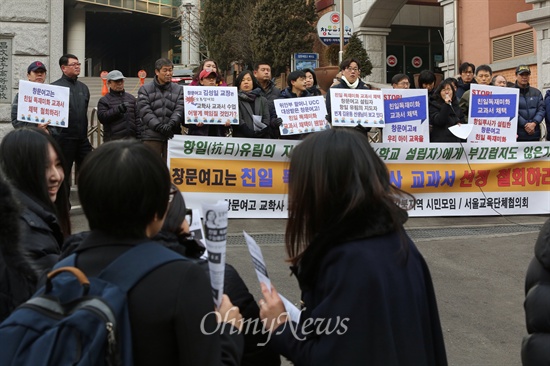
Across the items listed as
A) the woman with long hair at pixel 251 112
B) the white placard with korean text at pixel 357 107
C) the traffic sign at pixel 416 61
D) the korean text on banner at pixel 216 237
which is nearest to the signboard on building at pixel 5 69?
the woman with long hair at pixel 251 112

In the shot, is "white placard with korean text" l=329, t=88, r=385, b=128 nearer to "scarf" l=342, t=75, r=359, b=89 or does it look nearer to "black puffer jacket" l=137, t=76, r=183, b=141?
"scarf" l=342, t=75, r=359, b=89

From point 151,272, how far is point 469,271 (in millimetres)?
5822

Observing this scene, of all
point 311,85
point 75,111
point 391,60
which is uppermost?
point 391,60

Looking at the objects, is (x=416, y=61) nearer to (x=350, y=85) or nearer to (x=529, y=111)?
(x=529, y=111)

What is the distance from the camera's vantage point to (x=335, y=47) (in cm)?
2664

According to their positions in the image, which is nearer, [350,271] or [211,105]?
[350,271]

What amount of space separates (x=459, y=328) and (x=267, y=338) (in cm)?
359

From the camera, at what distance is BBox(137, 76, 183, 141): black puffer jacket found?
9383 millimetres

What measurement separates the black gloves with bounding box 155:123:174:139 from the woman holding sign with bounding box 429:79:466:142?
3782 millimetres

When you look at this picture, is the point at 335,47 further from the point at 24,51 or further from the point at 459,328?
the point at 459,328

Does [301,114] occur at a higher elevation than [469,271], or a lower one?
higher

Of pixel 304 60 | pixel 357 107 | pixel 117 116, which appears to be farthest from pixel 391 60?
pixel 117 116

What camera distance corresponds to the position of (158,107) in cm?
945

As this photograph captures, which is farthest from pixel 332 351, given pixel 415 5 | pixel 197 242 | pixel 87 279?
pixel 415 5
